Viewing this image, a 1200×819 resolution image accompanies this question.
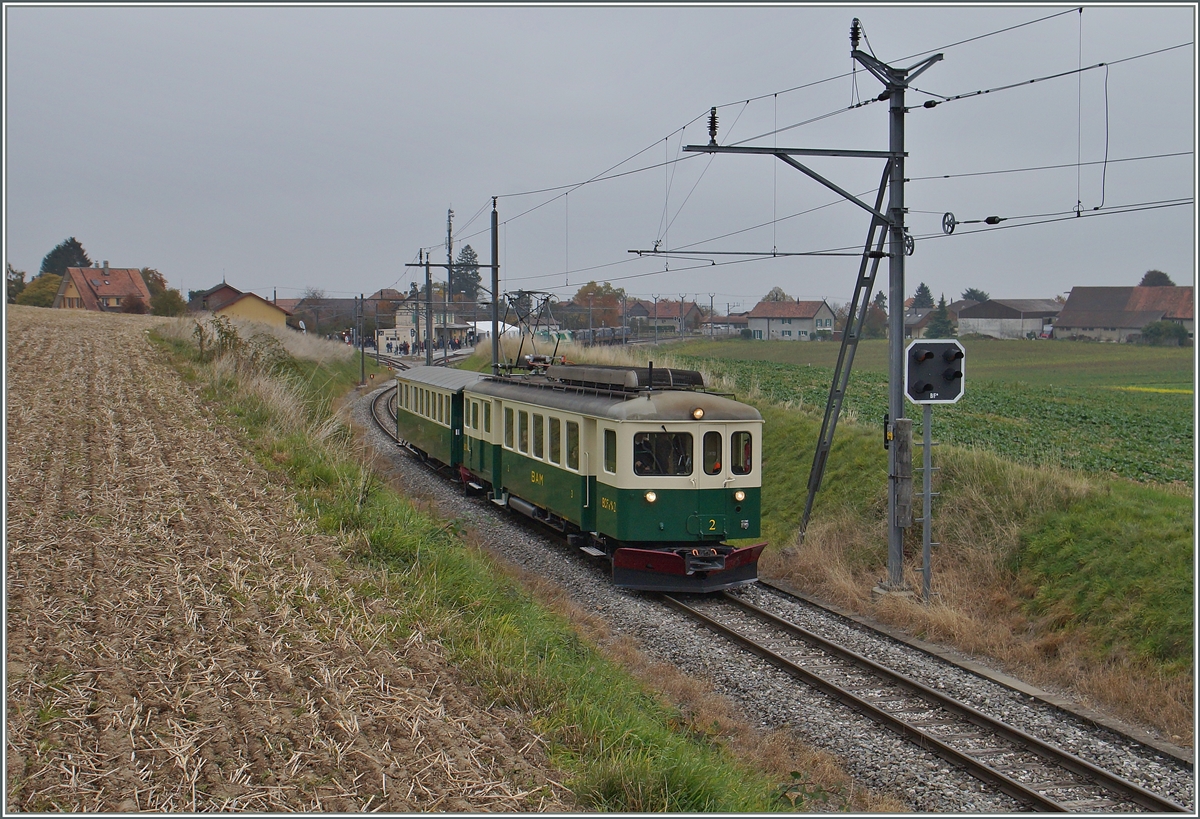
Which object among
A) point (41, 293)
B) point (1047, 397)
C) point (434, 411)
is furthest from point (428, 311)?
point (41, 293)

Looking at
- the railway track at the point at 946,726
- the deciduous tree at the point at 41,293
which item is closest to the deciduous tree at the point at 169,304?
the deciduous tree at the point at 41,293

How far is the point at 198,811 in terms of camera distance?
15.5 ft

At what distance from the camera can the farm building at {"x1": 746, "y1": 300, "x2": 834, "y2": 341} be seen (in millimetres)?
62625

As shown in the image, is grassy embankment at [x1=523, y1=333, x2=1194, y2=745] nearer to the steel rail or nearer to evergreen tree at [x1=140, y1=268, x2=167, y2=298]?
the steel rail

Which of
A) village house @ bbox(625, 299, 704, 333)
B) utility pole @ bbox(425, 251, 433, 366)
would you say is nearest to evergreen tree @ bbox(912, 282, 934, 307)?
village house @ bbox(625, 299, 704, 333)

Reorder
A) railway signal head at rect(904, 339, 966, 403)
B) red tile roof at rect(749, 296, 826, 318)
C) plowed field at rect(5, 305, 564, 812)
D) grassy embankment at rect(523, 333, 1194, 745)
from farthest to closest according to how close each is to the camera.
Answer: red tile roof at rect(749, 296, 826, 318) < railway signal head at rect(904, 339, 966, 403) < grassy embankment at rect(523, 333, 1194, 745) < plowed field at rect(5, 305, 564, 812)

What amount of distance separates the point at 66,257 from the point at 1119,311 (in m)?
95.6

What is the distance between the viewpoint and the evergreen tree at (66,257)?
95.6 m

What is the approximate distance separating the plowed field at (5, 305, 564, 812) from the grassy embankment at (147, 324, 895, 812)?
29cm

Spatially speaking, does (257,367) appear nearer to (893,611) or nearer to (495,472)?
(495,472)

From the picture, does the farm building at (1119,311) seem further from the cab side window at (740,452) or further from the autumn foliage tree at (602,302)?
the autumn foliage tree at (602,302)

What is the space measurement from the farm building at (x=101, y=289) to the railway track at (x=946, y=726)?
200 feet

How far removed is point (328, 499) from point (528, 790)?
749cm

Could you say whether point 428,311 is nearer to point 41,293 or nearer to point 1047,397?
point 1047,397
